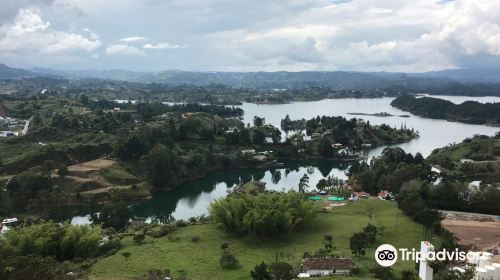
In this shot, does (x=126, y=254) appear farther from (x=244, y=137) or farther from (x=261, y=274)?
(x=244, y=137)

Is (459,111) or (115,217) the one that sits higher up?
(459,111)

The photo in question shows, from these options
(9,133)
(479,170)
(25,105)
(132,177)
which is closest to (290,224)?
(132,177)

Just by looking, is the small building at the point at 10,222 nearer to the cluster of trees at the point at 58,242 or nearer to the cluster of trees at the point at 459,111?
the cluster of trees at the point at 58,242

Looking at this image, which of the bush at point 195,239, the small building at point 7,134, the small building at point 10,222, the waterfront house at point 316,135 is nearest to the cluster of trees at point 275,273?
the bush at point 195,239

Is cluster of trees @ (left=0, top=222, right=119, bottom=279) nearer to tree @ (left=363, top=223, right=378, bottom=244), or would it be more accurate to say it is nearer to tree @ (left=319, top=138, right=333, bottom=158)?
tree @ (left=363, top=223, right=378, bottom=244)

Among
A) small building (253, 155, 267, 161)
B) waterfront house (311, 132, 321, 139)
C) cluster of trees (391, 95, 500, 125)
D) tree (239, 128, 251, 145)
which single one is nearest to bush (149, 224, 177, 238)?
small building (253, 155, 267, 161)

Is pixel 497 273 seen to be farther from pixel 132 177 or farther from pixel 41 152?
pixel 41 152

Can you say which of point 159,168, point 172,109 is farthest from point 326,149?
point 172,109
